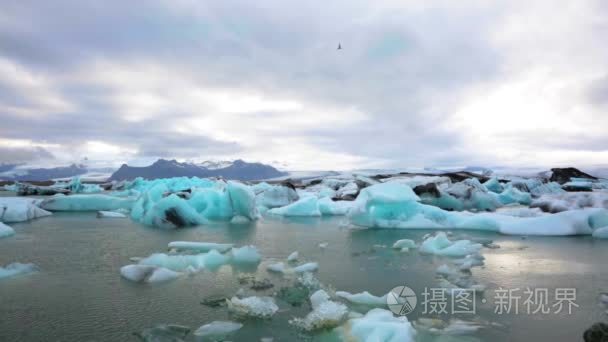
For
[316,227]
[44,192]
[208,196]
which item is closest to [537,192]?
[316,227]

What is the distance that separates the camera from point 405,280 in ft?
12.0

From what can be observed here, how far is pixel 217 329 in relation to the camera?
7.84ft

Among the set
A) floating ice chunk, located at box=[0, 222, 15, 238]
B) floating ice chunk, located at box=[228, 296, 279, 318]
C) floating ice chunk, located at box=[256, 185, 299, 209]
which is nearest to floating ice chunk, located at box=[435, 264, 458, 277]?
floating ice chunk, located at box=[228, 296, 279, 318]

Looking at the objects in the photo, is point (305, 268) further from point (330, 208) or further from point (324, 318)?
point (330, 208)

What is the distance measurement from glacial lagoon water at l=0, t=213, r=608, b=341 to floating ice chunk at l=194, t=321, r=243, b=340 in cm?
6

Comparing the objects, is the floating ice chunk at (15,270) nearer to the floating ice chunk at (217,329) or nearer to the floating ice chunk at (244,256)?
the floating ice chunk at (244,256)

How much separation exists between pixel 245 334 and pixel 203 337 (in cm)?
25

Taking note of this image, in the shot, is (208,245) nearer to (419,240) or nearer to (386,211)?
(419,240)

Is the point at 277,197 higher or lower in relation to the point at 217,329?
higher

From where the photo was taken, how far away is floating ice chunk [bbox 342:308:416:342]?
7.11ft

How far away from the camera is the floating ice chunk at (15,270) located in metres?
3.67

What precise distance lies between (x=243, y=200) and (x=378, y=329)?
24.4 feet

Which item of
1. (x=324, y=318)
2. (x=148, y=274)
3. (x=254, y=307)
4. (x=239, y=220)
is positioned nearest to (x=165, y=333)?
(x=254, y=307)

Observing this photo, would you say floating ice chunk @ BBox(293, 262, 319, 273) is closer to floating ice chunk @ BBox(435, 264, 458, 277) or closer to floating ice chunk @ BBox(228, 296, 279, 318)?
floating ice chunk @ BBox(228, 296, 279, 318)
